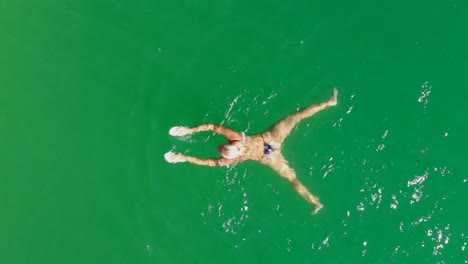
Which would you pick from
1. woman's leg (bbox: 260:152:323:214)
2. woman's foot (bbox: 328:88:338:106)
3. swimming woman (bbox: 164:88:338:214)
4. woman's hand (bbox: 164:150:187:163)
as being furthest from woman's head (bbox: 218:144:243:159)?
woman's foot (bbox: 328:88:338:106)

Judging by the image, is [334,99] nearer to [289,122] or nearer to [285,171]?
[289,122]

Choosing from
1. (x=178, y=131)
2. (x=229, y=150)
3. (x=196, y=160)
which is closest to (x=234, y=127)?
(x=178, y=131)

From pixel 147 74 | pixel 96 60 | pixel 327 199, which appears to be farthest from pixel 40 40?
pixel 327 199

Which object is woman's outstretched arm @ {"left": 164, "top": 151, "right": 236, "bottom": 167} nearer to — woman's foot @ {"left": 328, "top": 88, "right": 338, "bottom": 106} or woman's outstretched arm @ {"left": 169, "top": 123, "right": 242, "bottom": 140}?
woman's outstretched arm @ {"left": 169, "top": 123, "right": 242, "bottom": 140}

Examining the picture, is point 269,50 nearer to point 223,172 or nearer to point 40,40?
point 223,172

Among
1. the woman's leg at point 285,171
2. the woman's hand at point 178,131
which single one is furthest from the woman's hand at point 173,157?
the woman's leg at point 285,171

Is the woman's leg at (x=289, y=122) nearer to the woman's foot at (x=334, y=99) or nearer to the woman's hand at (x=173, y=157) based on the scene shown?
the woman's foot at (x=334, y=99)

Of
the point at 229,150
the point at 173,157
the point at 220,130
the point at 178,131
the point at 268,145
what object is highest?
the point at 178,131
